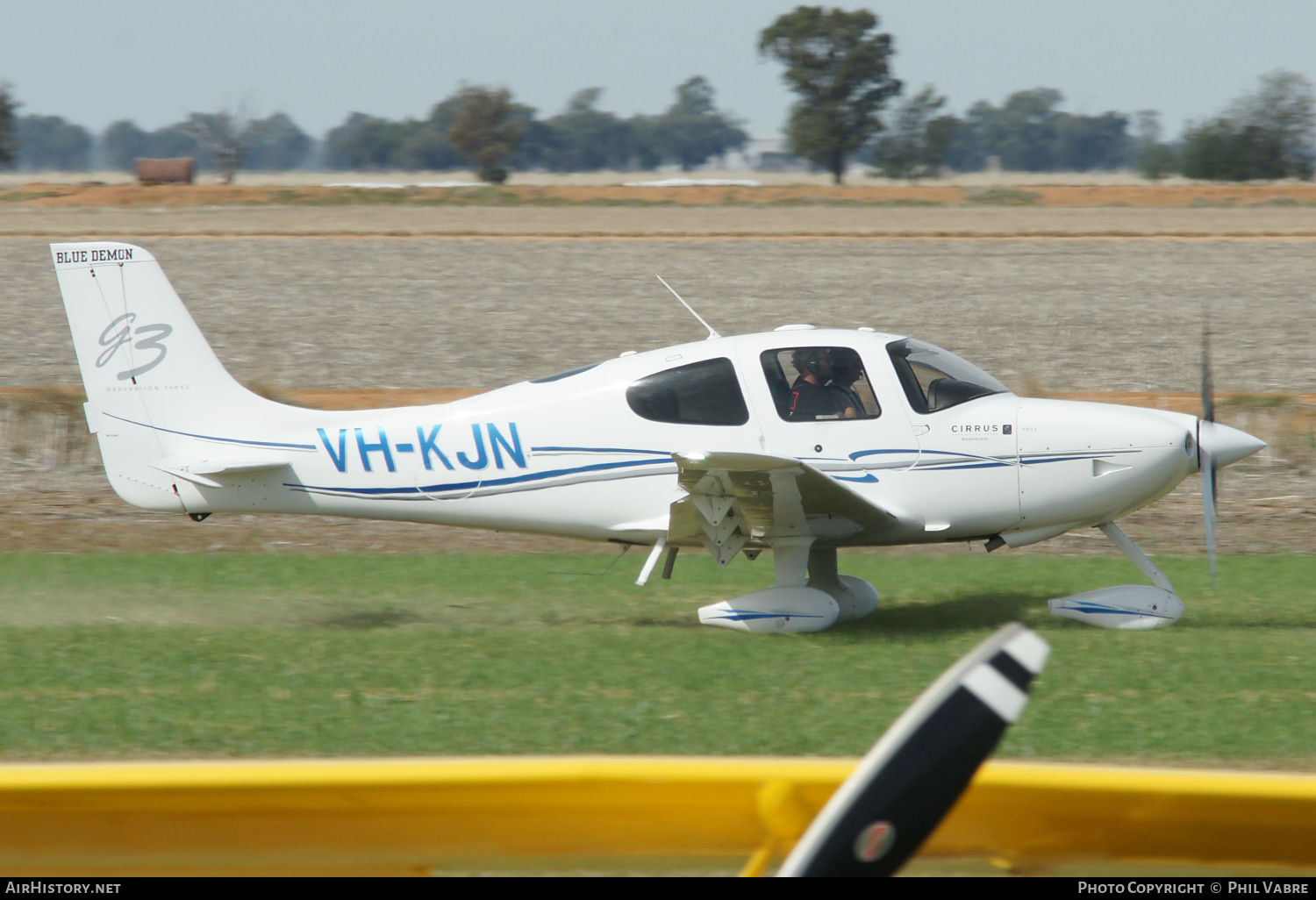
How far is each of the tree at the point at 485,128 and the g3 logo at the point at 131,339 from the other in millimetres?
73547

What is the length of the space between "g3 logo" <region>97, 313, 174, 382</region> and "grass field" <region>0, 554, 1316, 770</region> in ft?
6.37

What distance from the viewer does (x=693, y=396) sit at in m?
9.16

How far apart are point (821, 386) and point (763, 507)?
1.03m

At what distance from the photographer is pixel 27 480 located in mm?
16188

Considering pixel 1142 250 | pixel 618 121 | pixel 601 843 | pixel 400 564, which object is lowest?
pixel 400 564

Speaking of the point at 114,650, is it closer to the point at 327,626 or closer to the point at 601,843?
the point at 327,626

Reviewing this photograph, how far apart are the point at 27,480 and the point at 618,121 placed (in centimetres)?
15134

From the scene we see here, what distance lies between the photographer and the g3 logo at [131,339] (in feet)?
31.3

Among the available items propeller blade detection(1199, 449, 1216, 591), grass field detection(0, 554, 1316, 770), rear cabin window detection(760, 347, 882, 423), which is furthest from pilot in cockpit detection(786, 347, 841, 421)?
propeller blade detection(1199, 449, 1216, 591)

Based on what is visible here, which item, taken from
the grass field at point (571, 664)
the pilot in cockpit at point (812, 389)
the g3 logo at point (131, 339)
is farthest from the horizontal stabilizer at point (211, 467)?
the pilot in cockpit at point (812, 389)

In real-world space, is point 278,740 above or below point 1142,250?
below

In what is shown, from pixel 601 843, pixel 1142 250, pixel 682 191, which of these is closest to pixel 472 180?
pixel 682 191

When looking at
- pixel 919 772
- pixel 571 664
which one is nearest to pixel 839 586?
pixel 571 664

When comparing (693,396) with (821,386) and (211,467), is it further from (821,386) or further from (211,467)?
(211,467)
